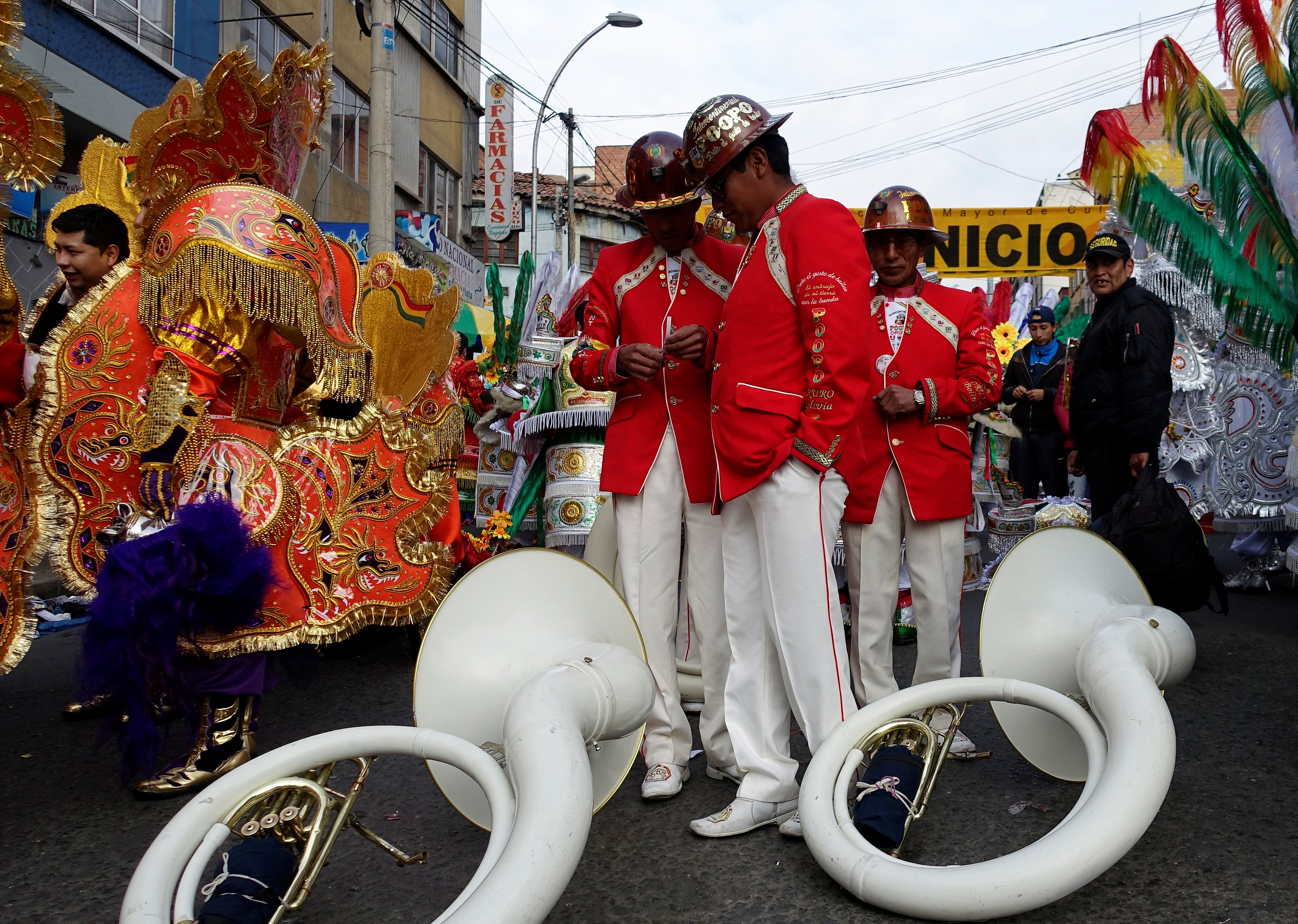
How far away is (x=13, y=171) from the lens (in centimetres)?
300

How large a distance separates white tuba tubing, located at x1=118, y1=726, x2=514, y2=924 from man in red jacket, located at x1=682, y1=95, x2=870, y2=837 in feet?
2.55

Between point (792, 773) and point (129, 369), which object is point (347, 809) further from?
point (129, 369)

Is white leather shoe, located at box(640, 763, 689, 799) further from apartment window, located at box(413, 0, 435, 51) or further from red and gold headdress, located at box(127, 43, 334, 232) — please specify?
apartment window, located at box(413, 0, 435, 51)

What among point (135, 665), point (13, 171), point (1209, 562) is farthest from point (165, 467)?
point (1209, 562)

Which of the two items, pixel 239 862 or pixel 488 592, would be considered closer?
pixel 239 862

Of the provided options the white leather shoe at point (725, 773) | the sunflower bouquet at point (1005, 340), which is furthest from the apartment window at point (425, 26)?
the white leather shoe at point (725, 773)

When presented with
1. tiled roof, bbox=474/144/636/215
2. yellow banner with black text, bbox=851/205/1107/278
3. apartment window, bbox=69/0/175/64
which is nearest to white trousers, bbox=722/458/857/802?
yellow banner with black text, bbox=851/205/1107/278

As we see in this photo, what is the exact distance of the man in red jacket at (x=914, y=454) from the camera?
3506 millimetres

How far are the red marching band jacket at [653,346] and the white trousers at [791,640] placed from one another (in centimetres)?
33

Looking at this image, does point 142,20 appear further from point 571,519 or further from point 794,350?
point 794,350

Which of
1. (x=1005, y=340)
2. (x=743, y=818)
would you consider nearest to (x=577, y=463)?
(x=743, y=818)

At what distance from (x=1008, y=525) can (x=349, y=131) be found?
14.1 m

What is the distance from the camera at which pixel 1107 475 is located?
4.98m

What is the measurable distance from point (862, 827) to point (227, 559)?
1.87 metres
